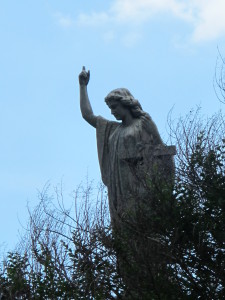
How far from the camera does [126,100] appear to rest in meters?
17.9

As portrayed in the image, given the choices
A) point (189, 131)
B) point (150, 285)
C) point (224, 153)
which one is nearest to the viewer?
point (150, 285)

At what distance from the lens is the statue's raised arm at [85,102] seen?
60.5ft

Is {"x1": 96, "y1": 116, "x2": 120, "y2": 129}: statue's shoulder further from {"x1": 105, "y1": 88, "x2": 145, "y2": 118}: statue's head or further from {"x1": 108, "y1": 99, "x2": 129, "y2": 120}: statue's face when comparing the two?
{"x1": 105, "y1": 88, "x2": 145, "y2": 118}: statue's head

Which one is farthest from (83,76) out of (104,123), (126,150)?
(126,150)

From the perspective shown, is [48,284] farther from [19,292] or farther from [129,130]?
[129,130]

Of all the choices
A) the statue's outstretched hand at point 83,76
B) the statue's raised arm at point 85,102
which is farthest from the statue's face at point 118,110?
the statue's outstretched hand at point 83,76

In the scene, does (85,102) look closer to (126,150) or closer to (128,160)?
(126,150)

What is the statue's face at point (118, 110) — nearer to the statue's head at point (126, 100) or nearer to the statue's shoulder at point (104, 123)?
the statue's head at point (126, 100)

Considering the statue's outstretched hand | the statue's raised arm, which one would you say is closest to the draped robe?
the statue's raised arm

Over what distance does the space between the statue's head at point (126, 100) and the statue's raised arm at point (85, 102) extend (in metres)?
0.54

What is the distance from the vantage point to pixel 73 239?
1777 cm

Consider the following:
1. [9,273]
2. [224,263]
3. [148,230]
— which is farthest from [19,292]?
[224,263]

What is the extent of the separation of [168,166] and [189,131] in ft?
6.02

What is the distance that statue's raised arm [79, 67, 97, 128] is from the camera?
60.5 feet
